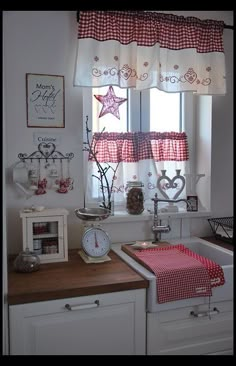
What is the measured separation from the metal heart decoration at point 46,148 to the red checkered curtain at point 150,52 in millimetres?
367

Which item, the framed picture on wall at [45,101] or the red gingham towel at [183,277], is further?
the framed picture on wall at [45,101]

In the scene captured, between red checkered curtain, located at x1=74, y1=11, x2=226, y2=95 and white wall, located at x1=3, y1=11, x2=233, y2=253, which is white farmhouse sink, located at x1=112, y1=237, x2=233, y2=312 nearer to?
white wall, located at x1=3, y1=11, x2=233, y2=253

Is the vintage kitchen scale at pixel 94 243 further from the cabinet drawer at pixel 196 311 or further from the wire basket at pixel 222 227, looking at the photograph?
the wire basket at pixel 222 227

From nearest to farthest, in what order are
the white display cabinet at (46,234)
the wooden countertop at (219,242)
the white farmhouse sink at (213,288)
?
the white farmhouse sink at (213,288) → the white display cabinet at (46,234) → the wooden countertop at (219,242)

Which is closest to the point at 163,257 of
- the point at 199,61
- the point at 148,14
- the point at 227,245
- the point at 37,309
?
the point at 227,245

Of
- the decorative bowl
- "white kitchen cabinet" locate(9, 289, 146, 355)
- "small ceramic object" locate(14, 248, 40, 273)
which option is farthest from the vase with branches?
"white kitchen cabinet" locate(9, 289, 146, 355)

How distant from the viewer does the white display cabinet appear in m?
1.68

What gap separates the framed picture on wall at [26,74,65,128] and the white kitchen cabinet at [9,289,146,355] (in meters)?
0.97

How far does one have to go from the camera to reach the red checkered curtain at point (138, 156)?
2113 mm

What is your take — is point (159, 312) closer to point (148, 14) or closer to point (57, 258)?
point (57, 258)

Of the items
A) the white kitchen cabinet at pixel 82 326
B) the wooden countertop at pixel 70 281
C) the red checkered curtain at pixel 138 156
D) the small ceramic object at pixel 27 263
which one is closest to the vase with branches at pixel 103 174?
the red checkered curtain at pixel 138 156
